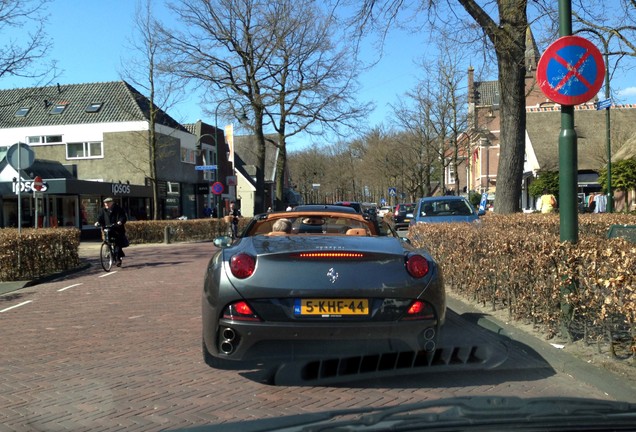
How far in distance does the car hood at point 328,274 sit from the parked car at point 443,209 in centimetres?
1132

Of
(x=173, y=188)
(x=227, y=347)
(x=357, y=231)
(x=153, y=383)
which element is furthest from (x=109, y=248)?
(x=173, y=188)

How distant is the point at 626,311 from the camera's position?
4.48 m

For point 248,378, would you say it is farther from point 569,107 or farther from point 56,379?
point 569,107

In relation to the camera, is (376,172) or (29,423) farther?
(376,172)

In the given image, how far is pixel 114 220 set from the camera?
1406cm

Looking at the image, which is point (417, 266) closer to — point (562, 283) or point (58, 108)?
point (562, 283)

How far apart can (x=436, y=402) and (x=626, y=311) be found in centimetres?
256

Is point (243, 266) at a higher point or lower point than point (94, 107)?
lower

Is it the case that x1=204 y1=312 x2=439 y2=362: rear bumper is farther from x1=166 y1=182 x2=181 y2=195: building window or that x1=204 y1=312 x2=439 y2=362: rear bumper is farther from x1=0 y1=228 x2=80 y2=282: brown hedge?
x1=166 y1=182 x2=181 y2=195: building window

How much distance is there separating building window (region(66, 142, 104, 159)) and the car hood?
114 feet

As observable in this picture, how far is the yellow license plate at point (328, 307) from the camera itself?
171 inches

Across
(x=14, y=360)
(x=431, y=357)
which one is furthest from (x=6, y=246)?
(x=431, y=357)

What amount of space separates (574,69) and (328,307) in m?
3.44

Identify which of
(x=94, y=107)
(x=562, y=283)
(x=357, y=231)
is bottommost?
(x=562, y=283)
